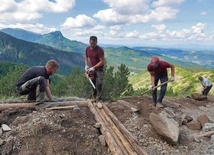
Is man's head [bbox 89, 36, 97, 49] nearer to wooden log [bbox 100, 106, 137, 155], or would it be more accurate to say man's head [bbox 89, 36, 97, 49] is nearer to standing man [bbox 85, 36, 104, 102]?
standing man [bbox 85, 36, 104, 102]

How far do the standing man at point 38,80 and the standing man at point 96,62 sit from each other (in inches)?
70.7

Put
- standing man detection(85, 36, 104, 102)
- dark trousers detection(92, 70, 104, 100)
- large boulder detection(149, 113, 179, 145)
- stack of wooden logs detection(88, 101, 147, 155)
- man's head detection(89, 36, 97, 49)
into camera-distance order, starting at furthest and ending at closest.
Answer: dark trousers detection(92, 70, 104, 100)
standing man detection(85, 36, 104, 102)
man's head detection(89, 36, 97, 49)
large boulder detection(149, 113, 179, 145)
stack of wooden logs detection(88, 101, 147, 155)

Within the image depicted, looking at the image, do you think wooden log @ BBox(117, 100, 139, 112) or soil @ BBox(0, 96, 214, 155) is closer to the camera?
soil @ BBox(0, 96, 214, 155)

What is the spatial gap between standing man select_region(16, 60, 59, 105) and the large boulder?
357cm

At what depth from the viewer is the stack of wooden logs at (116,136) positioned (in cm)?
562

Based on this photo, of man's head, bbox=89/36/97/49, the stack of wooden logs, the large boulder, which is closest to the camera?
the stack of wooden logs

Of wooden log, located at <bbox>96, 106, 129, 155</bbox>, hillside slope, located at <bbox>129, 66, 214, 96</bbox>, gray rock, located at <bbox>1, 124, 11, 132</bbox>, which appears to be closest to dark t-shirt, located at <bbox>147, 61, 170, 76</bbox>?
wooden log, located at <bbox>96, 106, 129, 155</bbox>

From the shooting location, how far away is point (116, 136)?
250 inches

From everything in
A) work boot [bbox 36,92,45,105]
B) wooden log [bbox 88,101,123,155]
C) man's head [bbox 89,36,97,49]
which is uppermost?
man's head [bbox 89,36,97,49]

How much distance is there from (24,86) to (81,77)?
77.8 feet

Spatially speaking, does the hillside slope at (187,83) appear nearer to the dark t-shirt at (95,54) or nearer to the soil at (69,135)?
the dark t-shirt at (95,54)

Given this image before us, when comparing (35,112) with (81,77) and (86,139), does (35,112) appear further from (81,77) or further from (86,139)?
(81,77)

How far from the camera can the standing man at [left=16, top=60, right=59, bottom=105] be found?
7.73 metres

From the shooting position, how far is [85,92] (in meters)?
31.6
